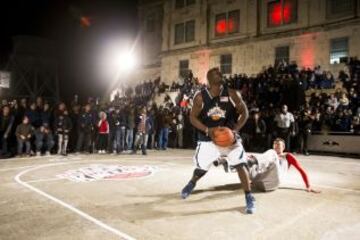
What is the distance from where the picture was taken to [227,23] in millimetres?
29531

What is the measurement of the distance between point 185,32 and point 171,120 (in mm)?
14886

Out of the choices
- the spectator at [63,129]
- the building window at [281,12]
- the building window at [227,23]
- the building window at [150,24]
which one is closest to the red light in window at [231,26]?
the building window at [227,23]

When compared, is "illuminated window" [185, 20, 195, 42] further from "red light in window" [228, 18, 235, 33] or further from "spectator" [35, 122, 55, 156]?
"spectator" [35, 122, 55, 156]

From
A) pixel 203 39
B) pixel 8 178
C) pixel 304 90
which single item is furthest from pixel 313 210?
pixel 203 39

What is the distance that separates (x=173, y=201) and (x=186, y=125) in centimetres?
1327

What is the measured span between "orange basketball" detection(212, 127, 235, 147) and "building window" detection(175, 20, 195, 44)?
26.8 metres

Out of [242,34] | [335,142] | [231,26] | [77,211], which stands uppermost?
[231,26]

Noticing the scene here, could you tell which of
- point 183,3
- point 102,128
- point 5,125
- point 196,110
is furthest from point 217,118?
point 183,3

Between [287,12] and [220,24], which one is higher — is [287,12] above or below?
below

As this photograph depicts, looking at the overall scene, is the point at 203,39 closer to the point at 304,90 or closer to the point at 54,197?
the point at 304,90

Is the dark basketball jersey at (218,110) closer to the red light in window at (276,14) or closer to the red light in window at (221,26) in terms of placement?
the red light in window at (276,14)

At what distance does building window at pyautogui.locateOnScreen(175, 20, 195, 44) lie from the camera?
32.0 metres

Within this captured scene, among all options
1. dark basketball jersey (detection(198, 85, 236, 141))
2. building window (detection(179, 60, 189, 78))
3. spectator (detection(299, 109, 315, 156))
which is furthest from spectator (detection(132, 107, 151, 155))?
building window (detection(179, 60, 189, 78))

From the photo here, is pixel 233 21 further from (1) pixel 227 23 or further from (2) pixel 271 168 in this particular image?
(2) pixel 271 168
